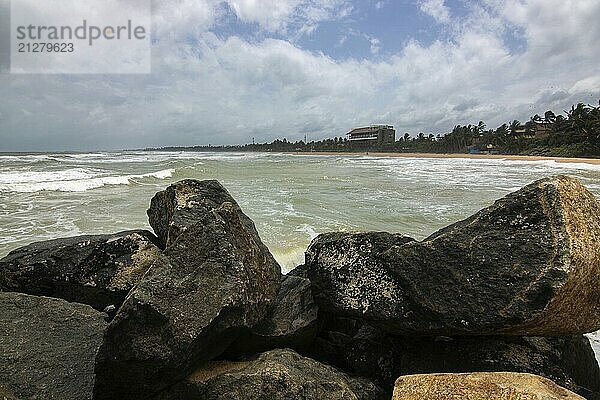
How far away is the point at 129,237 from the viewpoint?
4.18 m

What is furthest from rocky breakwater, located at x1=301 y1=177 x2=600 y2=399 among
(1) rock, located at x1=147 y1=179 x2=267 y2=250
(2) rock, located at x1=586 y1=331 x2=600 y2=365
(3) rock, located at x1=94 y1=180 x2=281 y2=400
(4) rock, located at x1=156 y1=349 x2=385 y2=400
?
(2) rock, located at x1=586 y1=331 x2=600 y2=365

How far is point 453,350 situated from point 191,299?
1.78 m

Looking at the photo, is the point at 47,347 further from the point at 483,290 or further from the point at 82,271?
the point at 483,290

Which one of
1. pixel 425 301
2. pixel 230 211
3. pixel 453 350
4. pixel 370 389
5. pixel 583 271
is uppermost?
pixel 230 211

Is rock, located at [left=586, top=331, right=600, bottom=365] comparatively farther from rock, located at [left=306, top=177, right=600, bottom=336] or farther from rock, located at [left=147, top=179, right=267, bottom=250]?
rock, located at [left=147, top=179, right=267, bottom=250]

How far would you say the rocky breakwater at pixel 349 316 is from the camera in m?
2.41

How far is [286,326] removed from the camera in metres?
3.23

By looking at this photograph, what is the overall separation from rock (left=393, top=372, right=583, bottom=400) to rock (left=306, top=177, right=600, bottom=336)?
0.38 meters

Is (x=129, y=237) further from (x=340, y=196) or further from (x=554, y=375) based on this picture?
(x=340, y=196)

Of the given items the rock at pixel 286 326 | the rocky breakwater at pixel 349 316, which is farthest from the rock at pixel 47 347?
the rock at pixel 286 326

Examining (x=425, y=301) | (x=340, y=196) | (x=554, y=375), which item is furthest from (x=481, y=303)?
(x=340, y=196)

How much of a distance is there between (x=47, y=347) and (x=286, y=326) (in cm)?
161

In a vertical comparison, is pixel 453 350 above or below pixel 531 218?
below

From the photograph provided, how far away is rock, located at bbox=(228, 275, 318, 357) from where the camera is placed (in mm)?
3059
